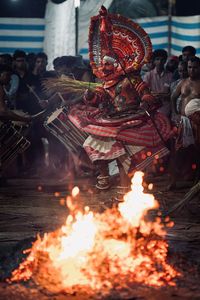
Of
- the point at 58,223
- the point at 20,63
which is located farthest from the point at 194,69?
the point at 58,223

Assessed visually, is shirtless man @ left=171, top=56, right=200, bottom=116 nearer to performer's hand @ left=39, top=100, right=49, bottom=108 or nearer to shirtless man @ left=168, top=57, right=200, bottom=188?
shirtless man @ left=168, top=57, right=200, bottom=188

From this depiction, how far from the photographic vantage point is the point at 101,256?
526cm

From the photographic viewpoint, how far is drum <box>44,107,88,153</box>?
10.4 m

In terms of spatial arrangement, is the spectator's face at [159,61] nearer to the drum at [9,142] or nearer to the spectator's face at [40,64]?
the spectator's face at [40,64]

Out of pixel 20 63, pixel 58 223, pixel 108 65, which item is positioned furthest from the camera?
pixel 20 63

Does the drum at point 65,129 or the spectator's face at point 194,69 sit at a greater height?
the spectator's face at point 194,69

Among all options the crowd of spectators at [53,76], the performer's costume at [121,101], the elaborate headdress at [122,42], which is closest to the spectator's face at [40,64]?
the crowd of spectators at [53,76]

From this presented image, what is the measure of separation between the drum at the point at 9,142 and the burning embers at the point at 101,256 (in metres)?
4.66

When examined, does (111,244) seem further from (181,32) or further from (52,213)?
(181,32)

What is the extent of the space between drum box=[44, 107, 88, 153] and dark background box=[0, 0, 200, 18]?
895 cm

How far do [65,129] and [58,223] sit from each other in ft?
11.4

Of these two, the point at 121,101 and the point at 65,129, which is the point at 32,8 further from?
the point at 121,101

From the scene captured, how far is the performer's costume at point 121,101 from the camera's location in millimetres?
8836

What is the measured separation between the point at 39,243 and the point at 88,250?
0.54 metres
